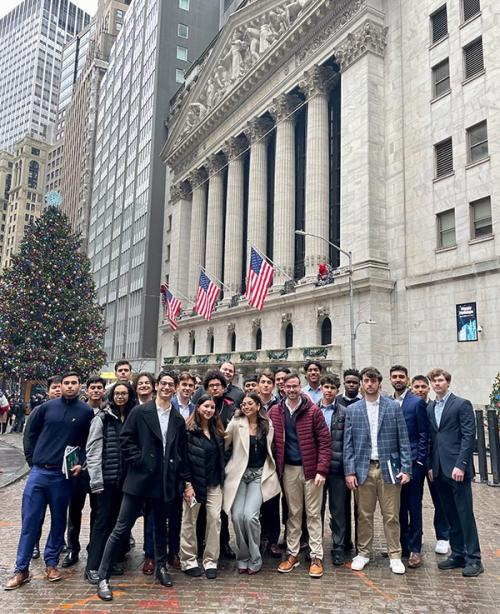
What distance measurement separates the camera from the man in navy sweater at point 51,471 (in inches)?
253

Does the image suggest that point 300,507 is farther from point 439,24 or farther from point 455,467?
point 439,24

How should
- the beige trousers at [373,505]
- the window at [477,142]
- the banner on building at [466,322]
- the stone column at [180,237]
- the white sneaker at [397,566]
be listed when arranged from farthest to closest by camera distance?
the stone column at [180,237] < the window at [477,142] < the banner on building at [466,322] < the beige trousers at [373,505] < the white sneaker at [397,566]

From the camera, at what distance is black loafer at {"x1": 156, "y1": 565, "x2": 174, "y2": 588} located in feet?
20.6

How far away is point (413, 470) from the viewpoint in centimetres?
741

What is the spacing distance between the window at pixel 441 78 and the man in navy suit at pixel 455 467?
25131 millimetres

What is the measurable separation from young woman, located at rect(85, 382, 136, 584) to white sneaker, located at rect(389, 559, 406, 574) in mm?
3784

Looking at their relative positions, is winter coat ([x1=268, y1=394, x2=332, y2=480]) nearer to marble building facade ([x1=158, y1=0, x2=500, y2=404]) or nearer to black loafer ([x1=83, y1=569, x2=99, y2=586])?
black loafer ([x1=83, y1=569, x2=99, y2=586])

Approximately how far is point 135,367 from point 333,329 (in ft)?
115

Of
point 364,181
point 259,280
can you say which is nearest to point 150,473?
point 259,280

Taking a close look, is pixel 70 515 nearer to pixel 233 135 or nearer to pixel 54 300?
pixel 54 300

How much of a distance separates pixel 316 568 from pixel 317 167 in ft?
103

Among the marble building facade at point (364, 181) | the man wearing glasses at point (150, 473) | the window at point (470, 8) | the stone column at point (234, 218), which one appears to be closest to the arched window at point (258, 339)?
the marble building facade at point (364, 181)

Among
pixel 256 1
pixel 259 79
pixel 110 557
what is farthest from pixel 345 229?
pixel 110 557

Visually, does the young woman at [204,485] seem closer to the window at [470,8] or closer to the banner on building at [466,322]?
the banner on building at [466,322]
